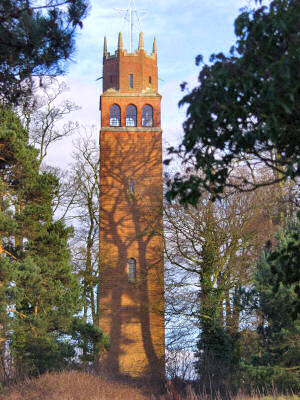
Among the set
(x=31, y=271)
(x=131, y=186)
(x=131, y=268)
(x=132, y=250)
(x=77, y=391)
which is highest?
(x=131, y=186)

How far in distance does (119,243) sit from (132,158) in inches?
154

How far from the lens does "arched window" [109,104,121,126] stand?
1002 inches

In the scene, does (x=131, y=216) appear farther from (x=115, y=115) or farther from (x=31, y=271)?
(x=31, y=271)

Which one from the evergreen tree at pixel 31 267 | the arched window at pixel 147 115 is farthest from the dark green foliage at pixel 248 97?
the arched window at pixel 147 115

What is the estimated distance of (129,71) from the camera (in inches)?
1020

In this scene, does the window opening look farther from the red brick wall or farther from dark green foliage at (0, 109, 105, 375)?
dark green foliage at (0, 109, 105, 375)

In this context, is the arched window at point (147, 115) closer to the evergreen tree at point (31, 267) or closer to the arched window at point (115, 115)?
the arched window at point (115, 115)

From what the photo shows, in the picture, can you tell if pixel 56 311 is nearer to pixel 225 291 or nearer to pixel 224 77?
pixel 225 291

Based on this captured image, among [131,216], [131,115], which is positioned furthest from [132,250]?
[131,115]

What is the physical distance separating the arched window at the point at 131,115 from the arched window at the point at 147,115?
0.42 m

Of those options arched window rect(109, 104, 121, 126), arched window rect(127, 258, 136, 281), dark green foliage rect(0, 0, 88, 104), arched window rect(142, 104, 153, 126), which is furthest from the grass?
arched window rect(142, 104, 153, 126)

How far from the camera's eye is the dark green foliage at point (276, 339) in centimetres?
1257

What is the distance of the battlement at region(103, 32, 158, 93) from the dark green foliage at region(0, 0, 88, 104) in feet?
57.1

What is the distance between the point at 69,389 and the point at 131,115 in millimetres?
15866
